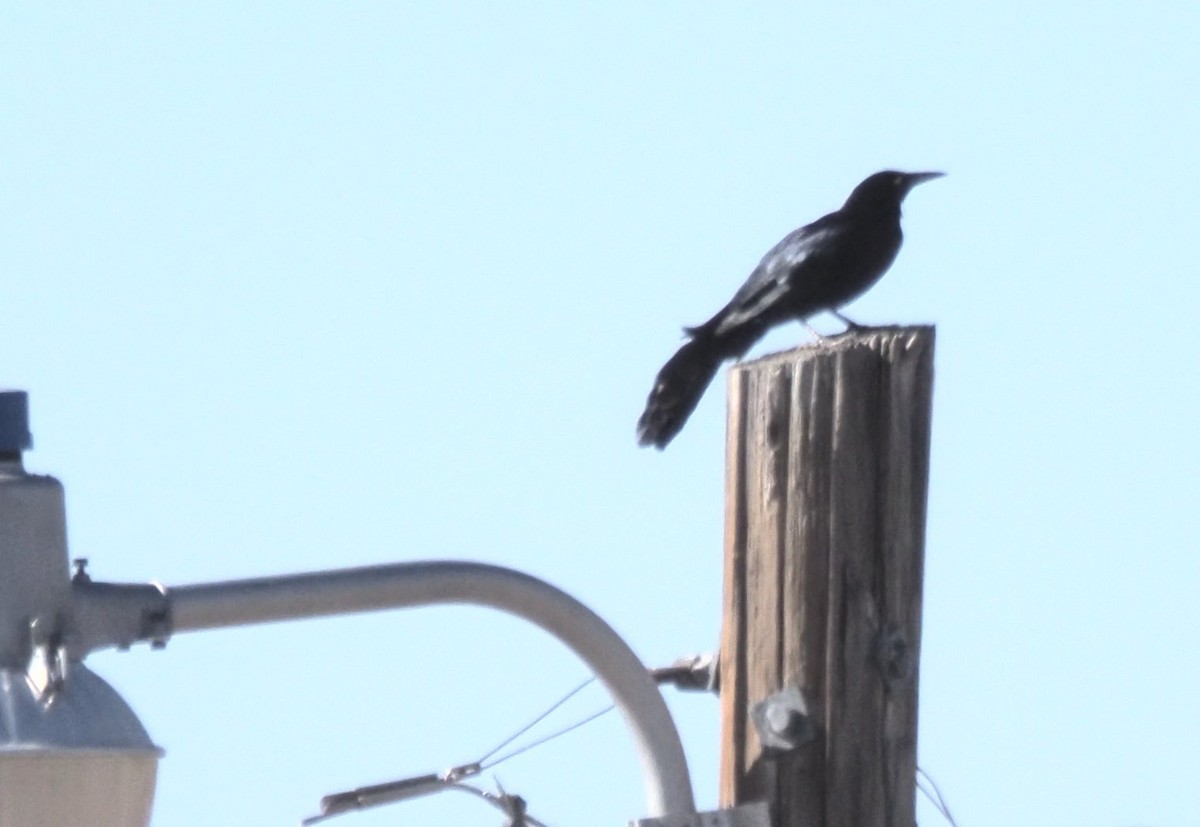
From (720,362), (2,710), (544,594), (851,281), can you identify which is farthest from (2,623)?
(851,281)

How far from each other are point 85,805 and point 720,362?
4030mm

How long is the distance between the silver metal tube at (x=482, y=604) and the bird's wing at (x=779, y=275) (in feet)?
11.3

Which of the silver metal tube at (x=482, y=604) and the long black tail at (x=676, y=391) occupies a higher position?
the long black tail at (x=676, y=391)

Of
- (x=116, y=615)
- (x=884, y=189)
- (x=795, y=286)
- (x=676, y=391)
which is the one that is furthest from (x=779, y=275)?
(x=116, y=615)

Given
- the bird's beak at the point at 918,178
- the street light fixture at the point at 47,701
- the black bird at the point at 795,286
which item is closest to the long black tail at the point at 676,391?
the black bird at the point at 795,286

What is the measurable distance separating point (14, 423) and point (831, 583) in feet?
4.90

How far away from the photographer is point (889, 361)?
438 cm

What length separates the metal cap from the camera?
3641mm

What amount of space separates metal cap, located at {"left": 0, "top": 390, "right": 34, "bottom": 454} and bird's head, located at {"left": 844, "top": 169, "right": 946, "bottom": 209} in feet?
19.5

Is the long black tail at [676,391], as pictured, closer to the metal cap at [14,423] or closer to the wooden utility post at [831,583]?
the wooden utility post at [831,583]

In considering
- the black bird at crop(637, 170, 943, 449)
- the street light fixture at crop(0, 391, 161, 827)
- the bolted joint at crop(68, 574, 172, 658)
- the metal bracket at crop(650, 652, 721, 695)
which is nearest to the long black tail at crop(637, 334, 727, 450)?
the black bird at crop(637, 170, 943, 449)

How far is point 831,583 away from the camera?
14.0ft

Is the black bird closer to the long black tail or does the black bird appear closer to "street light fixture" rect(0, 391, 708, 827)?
the long black tail

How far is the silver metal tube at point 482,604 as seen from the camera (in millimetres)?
3846
